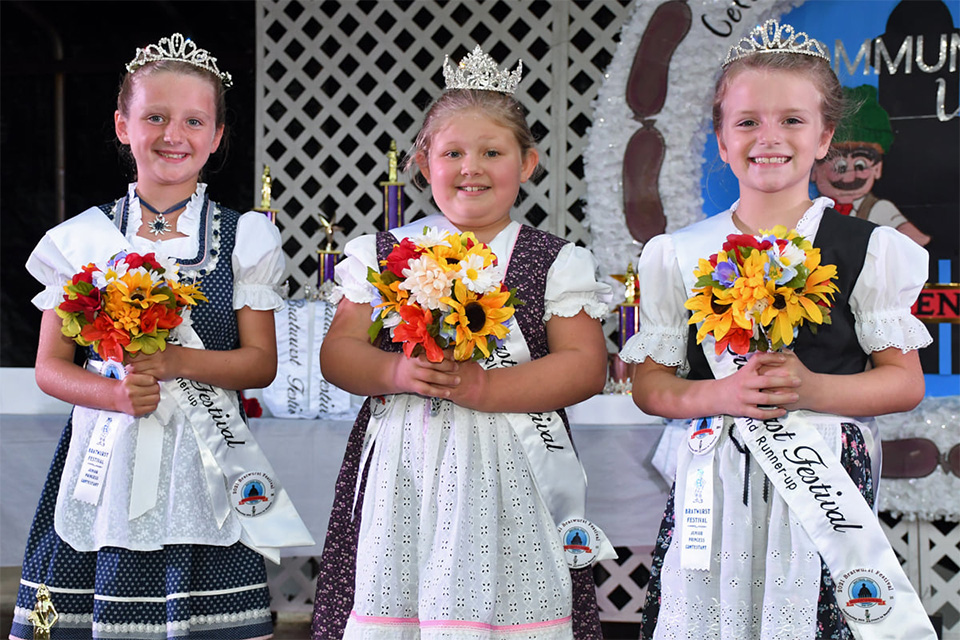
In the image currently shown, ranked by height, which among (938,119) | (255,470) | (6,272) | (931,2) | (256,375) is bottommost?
(255,470)

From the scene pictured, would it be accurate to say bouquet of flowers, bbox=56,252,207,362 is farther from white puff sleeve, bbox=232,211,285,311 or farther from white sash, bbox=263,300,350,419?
white sash, bbox=263,300,350,419

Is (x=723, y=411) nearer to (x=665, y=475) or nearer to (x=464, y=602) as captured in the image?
(x=464, y=602)

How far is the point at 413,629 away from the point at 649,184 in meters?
2.35

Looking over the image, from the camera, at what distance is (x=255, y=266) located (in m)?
1.91

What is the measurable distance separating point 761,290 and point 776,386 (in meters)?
0.17

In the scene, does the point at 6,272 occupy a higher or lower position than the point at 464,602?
higher

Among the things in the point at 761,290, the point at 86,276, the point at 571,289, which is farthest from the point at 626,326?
the point at 86,276

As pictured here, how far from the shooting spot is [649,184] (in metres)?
3.69

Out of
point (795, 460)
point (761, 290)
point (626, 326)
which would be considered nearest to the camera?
point (761, 290)

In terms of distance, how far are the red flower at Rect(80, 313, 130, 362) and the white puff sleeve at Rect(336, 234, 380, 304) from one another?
0.37 meters

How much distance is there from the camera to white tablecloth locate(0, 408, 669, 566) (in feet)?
9.09

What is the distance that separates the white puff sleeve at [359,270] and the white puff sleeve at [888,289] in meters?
0.78

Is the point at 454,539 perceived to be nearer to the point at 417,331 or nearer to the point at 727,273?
the point at 417,331

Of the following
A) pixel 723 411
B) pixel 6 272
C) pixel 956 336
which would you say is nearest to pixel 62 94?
pixel 6 272
